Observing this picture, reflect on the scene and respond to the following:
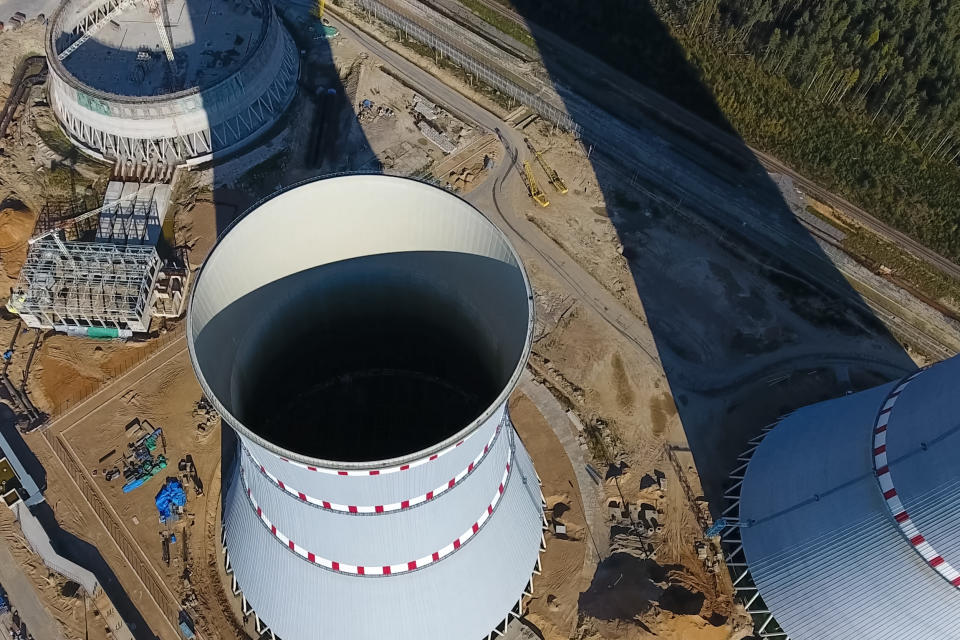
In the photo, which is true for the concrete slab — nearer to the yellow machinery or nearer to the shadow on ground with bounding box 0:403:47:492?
the yellow machinery

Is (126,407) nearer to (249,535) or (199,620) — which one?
(199,620)

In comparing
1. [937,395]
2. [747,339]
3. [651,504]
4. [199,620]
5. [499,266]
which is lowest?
[199,620]

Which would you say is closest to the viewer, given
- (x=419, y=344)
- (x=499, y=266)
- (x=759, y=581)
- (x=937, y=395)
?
(x=499, y=266)

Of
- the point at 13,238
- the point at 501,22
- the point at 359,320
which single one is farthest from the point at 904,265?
the point at 13,238

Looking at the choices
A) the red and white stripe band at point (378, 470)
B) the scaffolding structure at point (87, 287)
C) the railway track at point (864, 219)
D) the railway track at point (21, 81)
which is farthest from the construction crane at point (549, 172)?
the railway track at point (21, 81)

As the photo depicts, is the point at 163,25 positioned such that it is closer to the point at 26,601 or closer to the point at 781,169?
the point at 26,601

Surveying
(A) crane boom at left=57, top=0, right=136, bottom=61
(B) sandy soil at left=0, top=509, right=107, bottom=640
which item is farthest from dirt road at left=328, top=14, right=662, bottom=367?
(B) sandy soil at left=0, top=509, right=107, bottom=640

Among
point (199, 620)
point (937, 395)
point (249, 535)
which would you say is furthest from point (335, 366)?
point (937, 395)
